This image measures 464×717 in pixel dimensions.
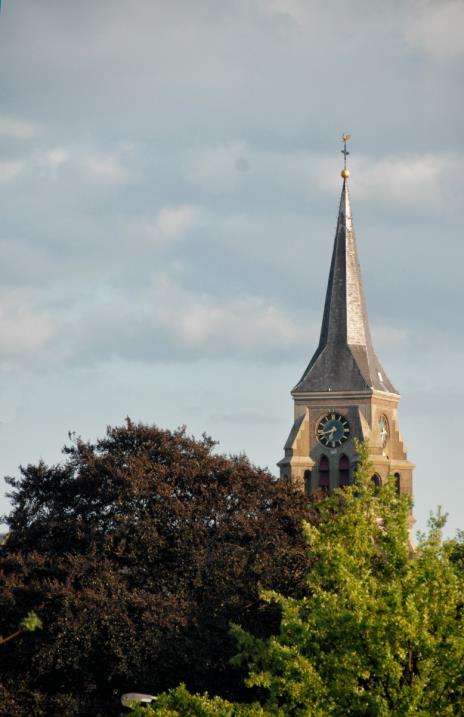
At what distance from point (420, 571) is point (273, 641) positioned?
3.53m

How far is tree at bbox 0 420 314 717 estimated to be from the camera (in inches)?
2186

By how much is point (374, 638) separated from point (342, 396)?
8595cm

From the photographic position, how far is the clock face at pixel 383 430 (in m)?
122

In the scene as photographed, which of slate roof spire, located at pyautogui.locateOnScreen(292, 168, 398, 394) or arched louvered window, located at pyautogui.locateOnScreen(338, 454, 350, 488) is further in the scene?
slate roof spire, located at pyautogui.locateOnScreen(292, 168, 398, 394)

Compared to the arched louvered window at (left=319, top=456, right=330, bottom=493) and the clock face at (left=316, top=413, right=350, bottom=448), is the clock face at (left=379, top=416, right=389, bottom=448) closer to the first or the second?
the clock face at (left=316, top=413, right=350, bottom=448)

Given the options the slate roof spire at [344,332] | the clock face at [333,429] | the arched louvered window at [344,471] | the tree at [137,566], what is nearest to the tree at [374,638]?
the tree at [137,566]

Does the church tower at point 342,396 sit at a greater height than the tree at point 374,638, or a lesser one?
greater

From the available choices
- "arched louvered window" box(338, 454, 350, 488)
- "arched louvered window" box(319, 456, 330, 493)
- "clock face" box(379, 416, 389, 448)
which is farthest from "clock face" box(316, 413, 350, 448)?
"clock face" box(379, 416, 389, 448)

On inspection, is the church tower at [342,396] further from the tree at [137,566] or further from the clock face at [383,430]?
the tree at [137,566]

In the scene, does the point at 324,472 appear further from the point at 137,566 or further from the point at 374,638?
the point at 374,638

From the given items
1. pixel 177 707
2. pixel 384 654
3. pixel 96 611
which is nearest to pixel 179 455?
pixel 96 611

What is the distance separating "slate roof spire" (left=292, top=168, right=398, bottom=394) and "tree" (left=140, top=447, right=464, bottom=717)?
8240 cm

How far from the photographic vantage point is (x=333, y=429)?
12106cm

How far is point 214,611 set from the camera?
186 feet
